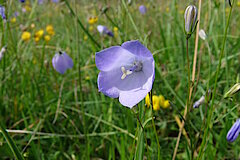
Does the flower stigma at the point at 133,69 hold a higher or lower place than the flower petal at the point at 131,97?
higher

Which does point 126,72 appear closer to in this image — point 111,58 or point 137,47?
point 111,58

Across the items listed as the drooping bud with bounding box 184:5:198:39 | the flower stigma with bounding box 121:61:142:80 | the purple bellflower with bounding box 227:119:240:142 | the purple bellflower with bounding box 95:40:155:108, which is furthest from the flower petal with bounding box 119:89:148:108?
the purple bellflower with bounding box 227:119:240:142

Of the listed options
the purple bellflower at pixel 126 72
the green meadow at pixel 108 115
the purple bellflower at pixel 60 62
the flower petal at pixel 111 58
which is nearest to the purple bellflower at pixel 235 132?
the green meadow at pixel 108 115

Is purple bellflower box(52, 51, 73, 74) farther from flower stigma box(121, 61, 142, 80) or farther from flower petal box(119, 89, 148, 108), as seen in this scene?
flower petal box(119, 89, 148, 108)

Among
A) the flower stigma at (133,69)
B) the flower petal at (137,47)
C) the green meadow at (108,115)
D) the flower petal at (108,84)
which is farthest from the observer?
the green meadow at (108,115)

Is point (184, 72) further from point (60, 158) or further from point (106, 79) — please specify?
point (106, 79)

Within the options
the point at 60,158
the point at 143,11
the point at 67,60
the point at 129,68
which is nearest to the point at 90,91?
the point at 67,60

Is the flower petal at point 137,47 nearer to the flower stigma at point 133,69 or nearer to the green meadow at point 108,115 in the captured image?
the flower stigma at point 133,69
